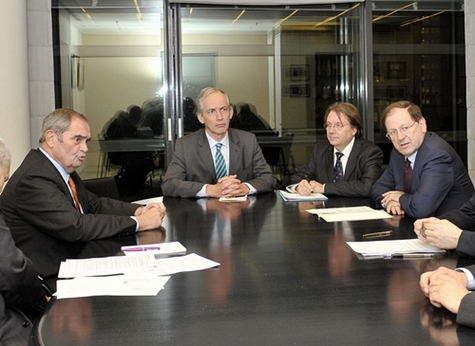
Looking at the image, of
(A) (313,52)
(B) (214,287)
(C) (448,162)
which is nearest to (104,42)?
(A) (313,52)

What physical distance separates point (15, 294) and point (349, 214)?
70.3 inches

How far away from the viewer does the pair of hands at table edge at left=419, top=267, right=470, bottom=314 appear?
60.2 inches

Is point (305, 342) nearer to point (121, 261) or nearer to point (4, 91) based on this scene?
point (121, 261)

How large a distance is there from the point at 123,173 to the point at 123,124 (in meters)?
0.51

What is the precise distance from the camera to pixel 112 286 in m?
1.88

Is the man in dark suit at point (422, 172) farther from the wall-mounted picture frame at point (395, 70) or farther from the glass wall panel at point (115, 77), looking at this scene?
the glass wall panel at point (115, 77)

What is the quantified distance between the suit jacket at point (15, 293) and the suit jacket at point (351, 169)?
8.09 feet

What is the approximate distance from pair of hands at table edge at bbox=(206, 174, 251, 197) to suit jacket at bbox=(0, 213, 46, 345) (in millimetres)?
2065

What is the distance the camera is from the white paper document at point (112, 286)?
5.94 feet

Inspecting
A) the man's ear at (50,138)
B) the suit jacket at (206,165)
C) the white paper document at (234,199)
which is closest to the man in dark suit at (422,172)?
the white paper document at (234,199)

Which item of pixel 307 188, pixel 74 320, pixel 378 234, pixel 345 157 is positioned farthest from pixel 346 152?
pixel 74 320

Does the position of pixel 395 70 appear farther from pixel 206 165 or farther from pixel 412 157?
pixel 412 157

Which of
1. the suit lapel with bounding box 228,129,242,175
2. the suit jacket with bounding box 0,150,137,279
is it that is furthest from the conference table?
the suit lapel with bounding box 228,129,242,175

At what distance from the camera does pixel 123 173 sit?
6418 millimetres
